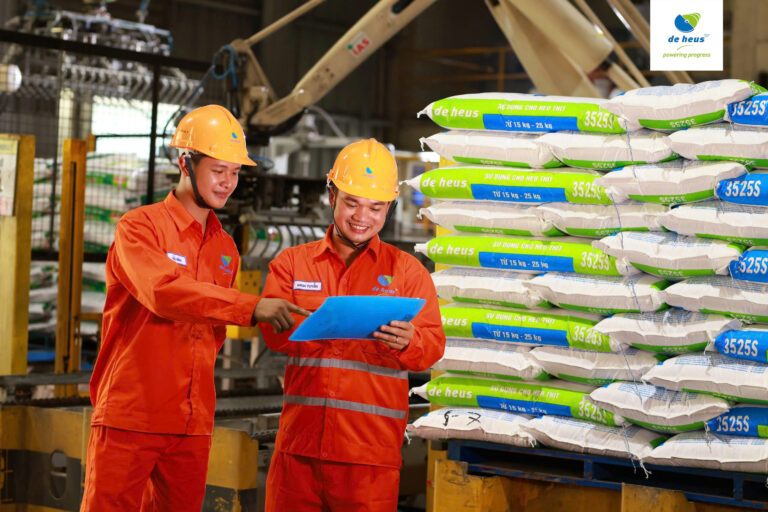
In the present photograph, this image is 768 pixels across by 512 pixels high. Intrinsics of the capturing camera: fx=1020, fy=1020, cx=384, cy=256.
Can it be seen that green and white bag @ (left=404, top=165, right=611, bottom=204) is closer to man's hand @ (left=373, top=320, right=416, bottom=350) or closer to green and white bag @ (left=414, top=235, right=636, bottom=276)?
green and white bag @ (left=414, top=235, right=636, bottom=276)

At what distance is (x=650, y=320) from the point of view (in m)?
4.03

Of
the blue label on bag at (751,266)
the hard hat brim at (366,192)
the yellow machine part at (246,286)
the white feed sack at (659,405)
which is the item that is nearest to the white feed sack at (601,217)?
the blue label on bag at (751,266)

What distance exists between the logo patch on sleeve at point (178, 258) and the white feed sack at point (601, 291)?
5.11 feet

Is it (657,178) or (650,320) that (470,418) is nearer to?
(650,320)

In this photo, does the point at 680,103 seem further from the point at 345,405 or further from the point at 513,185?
the point at 345,405

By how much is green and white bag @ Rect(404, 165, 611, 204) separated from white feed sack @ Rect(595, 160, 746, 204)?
0.08m

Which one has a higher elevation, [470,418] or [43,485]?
[470,418]

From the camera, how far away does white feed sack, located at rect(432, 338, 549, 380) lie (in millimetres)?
4301

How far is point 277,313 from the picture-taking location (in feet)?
10.2

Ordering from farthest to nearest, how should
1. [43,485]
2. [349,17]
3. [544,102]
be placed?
[349,17] < [43,485] < [544,102]

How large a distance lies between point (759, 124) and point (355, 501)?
2.04 m

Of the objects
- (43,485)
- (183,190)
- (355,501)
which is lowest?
(43,485)

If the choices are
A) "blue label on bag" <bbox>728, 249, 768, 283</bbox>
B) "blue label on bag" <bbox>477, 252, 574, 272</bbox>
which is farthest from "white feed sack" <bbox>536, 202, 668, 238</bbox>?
"blue label on bag" <bbox>728, 249, 768, 283</bbox>

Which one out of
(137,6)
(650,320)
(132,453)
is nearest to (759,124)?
(650,320)
